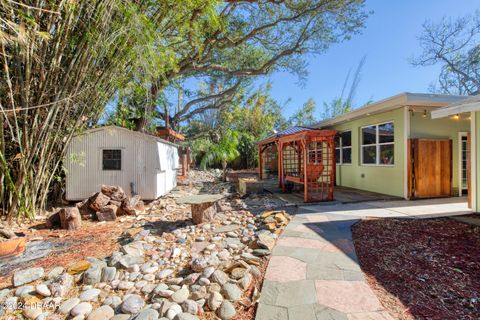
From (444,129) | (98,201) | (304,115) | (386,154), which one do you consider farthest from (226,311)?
(304,115)

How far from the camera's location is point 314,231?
3.79 meters

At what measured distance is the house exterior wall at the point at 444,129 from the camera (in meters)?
6.28

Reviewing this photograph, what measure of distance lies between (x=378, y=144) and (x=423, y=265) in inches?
206

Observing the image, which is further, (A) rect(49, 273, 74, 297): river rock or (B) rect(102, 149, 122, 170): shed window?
(B) rect(102, 149, 122, 170): shed window

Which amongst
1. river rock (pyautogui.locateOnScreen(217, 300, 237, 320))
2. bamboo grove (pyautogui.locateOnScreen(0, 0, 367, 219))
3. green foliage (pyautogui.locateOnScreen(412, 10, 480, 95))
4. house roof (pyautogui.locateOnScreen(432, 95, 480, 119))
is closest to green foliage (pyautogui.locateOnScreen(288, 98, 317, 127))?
green foliage (pyautogui.locateOnScreen(412, 10, 480, 95))

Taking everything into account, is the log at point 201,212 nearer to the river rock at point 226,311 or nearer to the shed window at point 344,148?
the river rock at point 226,311

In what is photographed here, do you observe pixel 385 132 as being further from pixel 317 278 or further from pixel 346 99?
pixel 346 99

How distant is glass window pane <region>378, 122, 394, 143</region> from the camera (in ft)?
22.1

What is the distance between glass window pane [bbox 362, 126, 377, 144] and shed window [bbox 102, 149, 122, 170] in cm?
797

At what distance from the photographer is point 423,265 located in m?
2.72

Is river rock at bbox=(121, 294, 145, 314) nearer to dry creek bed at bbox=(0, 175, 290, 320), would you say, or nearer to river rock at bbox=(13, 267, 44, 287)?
dry creek bed at bbox=(0, 175, 290, 320)

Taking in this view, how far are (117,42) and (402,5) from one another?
10356 mm

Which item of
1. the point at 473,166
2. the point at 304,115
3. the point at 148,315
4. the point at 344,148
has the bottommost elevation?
the point at 148,315

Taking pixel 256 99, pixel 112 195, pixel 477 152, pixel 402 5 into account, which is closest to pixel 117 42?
pixel 112 195
